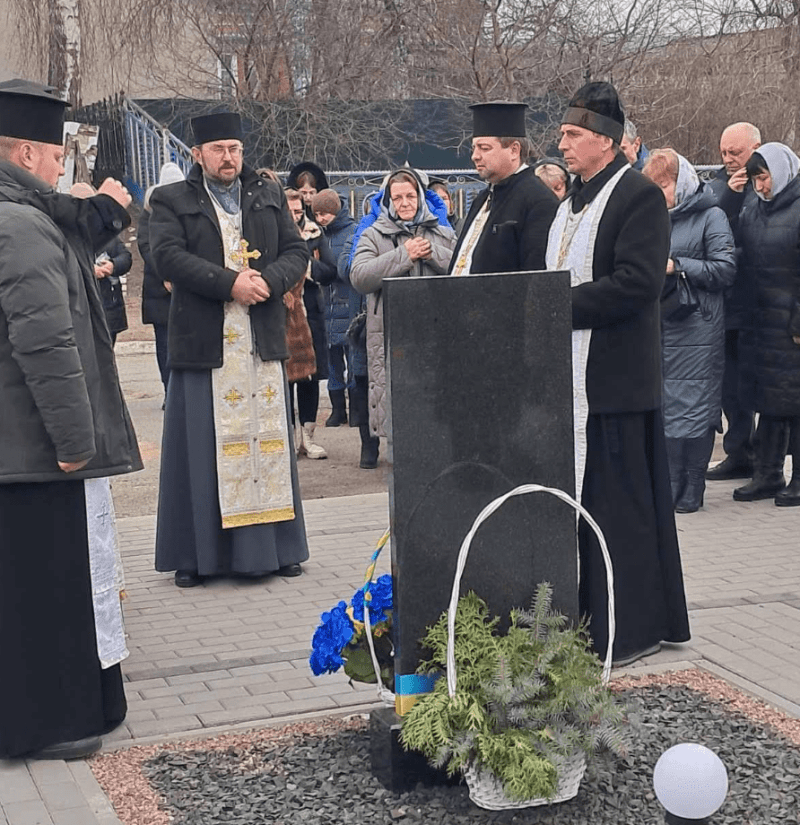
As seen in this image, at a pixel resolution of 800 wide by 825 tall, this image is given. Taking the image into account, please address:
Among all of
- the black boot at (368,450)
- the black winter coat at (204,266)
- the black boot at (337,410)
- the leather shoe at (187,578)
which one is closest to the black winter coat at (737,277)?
the black boot at (368,450)

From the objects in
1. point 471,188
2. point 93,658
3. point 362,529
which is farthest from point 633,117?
point 93,658

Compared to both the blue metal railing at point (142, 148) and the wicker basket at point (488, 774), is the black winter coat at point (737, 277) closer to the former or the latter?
the wicker basket at point (488, 774)

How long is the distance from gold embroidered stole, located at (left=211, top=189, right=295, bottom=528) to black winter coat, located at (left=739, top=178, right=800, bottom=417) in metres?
3.02

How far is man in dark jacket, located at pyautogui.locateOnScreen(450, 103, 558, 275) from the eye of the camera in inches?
227

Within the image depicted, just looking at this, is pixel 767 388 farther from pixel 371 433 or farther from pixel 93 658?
pixel 93 658

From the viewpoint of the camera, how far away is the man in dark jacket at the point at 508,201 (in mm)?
5758

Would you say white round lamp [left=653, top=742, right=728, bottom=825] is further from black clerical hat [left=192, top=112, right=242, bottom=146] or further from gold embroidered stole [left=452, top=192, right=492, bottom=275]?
black clerical hat [left=192, top=112, right=242, bottom=146]

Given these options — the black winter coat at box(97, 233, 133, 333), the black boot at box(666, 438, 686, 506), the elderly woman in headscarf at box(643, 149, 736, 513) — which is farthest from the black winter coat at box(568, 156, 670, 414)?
the black winter coat at box(97, 233, 133, 333)

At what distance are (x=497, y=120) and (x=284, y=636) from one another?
2327 mm

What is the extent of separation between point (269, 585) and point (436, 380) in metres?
2.99

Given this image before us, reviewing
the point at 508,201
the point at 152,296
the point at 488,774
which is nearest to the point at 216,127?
the point at 508,201

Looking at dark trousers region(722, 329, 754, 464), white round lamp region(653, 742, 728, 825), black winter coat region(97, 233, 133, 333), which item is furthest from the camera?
black winter coat region(97, 233, 133, 333)

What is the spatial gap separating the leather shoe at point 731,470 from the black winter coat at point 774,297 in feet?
2.74

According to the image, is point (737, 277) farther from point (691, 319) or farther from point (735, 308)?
point (691, 319)
